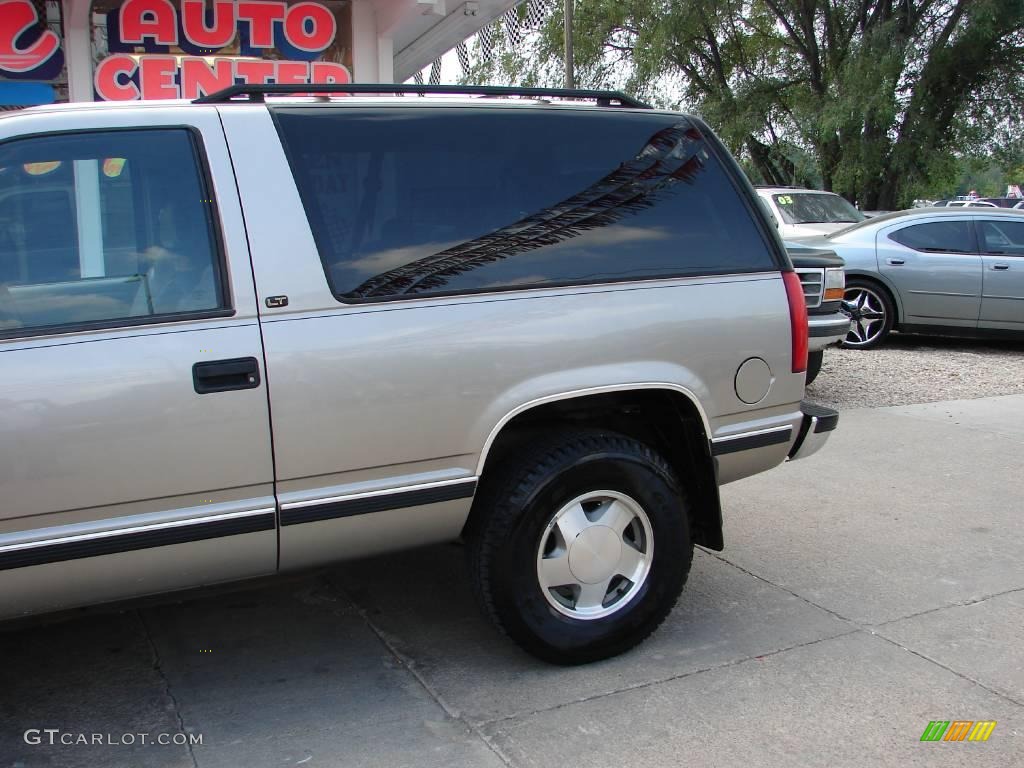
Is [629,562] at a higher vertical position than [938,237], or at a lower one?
lower

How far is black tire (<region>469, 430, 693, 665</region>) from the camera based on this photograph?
316cm

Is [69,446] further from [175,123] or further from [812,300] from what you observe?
[812,300]

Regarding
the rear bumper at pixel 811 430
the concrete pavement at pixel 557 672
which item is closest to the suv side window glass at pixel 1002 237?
the concrete pavement at pixel 557 672

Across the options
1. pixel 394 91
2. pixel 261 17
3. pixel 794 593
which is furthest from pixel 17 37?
pixel 794 593

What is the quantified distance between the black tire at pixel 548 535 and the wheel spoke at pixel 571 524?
5cm

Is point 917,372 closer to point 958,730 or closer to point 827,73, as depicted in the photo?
point 958,730

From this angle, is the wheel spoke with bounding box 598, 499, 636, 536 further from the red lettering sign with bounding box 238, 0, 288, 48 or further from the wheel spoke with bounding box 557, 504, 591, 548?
the red lettering sign with bounding box 238, 0, 288, 48

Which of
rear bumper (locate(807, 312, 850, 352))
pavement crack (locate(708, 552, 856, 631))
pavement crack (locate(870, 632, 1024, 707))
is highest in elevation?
rear bumper (locate(807, 312, 850, 352))

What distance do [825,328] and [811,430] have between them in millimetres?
2595

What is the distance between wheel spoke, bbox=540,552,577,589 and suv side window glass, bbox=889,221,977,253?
798cm

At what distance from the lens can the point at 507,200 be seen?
324 cm

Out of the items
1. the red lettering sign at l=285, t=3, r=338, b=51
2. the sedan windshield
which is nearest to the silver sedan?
the sedan windshield

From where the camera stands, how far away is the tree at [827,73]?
18.2 meters

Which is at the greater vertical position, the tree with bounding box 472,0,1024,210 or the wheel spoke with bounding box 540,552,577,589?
the tree with bounding box 472,0,1024,210
